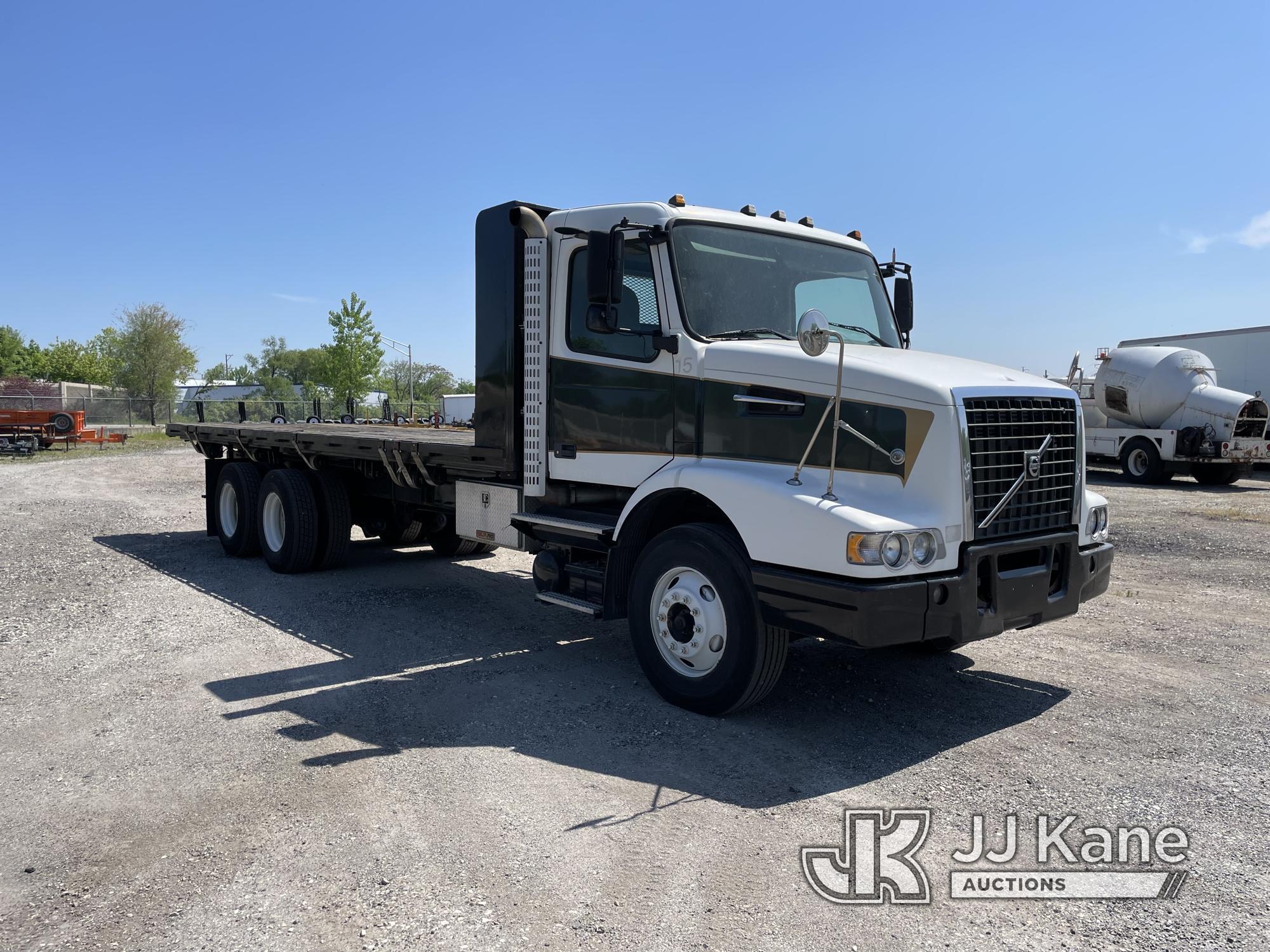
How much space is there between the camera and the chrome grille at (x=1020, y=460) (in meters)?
4.89

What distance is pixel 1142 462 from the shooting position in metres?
22.2

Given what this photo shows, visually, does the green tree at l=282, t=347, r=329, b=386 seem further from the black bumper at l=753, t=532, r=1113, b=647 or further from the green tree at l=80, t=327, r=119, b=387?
the black bumper at l=753, t=532, r=1113, b=647

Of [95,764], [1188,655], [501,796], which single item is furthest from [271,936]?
[1188,655]

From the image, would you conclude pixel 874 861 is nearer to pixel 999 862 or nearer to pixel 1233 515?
pixel 999 862

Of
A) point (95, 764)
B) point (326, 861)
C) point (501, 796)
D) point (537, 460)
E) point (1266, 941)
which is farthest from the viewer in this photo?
point (537, 460)

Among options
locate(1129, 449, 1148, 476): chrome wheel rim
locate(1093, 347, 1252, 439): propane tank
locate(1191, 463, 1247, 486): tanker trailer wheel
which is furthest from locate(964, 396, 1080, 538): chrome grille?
locate(1191, 463, 1247, 486): tanker trailer wheel

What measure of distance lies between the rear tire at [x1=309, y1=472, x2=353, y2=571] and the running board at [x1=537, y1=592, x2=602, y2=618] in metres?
4.33

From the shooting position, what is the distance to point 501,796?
4.25m

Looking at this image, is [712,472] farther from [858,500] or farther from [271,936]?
[271,936]

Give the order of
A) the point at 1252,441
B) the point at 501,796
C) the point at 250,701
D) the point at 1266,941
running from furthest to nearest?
1. the point at 1252,441
2. the point at 250,701
3. the point at 501,796
4. the point at 1266,941

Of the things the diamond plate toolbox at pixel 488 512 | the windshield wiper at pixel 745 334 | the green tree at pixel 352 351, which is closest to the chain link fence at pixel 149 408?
the green tree at pixel 352 351

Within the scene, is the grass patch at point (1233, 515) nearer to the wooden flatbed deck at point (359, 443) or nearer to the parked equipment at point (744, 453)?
the parked equipment at point (744, 453)

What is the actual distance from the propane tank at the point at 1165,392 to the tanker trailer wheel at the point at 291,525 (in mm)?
19950

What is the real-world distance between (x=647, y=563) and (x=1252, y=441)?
20.4 metres
